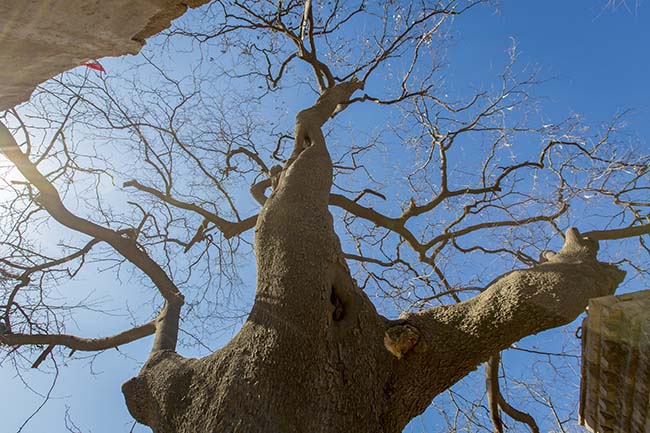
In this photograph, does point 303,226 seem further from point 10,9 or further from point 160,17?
point 10,9

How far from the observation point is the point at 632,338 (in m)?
2.54

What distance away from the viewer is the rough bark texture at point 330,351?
2.07m

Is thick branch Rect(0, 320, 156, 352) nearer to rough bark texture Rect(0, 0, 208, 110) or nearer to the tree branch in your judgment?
the tree branch

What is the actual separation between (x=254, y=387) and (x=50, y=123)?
4482 mm

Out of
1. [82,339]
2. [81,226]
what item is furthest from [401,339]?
[81,226]

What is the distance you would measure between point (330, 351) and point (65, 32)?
6.33 ft

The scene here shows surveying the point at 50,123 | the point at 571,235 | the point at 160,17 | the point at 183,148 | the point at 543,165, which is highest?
the point at 543,165

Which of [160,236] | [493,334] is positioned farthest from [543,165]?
[160,236]

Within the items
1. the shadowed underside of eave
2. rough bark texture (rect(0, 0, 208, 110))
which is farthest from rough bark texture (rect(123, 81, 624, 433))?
rough bark texture (rect(0, 0, 208, 110))

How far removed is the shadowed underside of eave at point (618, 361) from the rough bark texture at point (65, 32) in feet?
9.93

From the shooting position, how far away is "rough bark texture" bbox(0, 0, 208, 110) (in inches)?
46.4

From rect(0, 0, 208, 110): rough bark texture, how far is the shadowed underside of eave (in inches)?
119

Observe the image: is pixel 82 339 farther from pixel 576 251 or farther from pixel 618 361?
→ pixel 618 361

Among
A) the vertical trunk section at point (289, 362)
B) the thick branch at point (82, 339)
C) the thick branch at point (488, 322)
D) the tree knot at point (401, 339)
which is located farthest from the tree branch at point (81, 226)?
the thick branch at point (488, 322)
